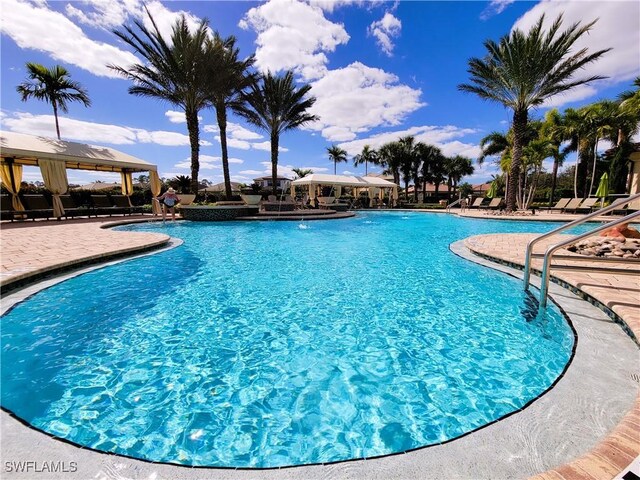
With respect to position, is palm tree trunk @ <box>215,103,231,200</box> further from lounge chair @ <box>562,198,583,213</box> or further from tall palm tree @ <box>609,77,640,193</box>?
tall palm tree @ <box>609,77,640,193</box>

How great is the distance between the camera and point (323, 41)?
17.2m

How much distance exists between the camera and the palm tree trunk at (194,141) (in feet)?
58.4

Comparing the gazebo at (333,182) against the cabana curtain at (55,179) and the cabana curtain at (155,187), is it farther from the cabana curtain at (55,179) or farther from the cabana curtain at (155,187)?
the cabana curtain at (55,179)

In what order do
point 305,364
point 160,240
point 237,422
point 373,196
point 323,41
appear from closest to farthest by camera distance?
point 237,422, point 305,364, point 160,240, point 323,41, point 373,196

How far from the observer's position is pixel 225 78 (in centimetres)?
1812

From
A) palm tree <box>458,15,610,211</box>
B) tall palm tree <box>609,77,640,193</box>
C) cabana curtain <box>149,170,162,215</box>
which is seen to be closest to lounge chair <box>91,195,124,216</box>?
cabana curtain <box>149,170,162,215</box>

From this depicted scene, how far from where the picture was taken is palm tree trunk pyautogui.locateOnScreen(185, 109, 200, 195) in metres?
17.8

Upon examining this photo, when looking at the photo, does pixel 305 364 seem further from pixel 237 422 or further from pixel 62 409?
pixel 62 409

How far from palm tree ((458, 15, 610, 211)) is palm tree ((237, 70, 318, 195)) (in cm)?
1202

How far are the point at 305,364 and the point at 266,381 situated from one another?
424 millimetres

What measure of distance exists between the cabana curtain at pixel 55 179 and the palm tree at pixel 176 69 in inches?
250

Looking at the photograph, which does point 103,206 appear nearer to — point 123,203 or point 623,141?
point 123,203

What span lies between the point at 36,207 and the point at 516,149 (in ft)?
86.2

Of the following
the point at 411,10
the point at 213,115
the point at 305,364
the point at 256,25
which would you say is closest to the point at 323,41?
the point at 256,25
